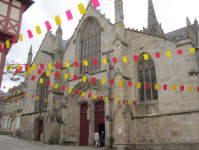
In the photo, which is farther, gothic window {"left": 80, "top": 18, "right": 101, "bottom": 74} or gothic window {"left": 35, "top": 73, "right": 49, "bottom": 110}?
gothic window {"left": 35, "top": 73, "right": 49, "bottom": 110}

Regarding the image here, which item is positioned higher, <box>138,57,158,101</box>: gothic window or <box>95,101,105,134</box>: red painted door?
<box>138,57,158,101</box>: gothic window

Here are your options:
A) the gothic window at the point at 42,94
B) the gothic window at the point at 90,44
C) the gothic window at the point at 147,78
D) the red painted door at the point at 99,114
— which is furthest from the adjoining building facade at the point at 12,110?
the gothic window at the point at 147,78

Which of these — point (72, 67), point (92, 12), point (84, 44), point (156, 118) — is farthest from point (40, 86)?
point (156, 118)

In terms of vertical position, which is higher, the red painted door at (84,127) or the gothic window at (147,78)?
the gothic window at (147,78)

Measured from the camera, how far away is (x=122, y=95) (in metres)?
12.7

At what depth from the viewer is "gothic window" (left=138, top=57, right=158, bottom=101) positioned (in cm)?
1273

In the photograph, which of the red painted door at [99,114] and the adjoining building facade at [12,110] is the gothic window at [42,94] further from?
the adjoining building facade at [12,110]

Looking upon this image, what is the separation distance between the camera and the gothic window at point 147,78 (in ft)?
41.8

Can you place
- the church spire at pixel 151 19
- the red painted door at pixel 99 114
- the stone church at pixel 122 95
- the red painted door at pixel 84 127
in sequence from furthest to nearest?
the church spire at pixel 151 19 → the red painted door at pixel 84 127 → the red painted door at pixel 99 114 → the stone church at pixel 122 95

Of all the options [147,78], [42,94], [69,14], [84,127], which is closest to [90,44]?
[147,78]

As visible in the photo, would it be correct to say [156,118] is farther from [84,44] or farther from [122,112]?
[84,44]

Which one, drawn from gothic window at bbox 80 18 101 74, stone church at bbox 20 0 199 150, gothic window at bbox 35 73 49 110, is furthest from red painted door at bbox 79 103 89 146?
gothic window at bbox 35 73 49 110

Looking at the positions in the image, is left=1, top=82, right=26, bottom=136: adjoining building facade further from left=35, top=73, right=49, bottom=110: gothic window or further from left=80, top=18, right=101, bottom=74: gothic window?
left=80, top=18, right=101, bottom=74: gothic window

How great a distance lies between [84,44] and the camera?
698 inches
